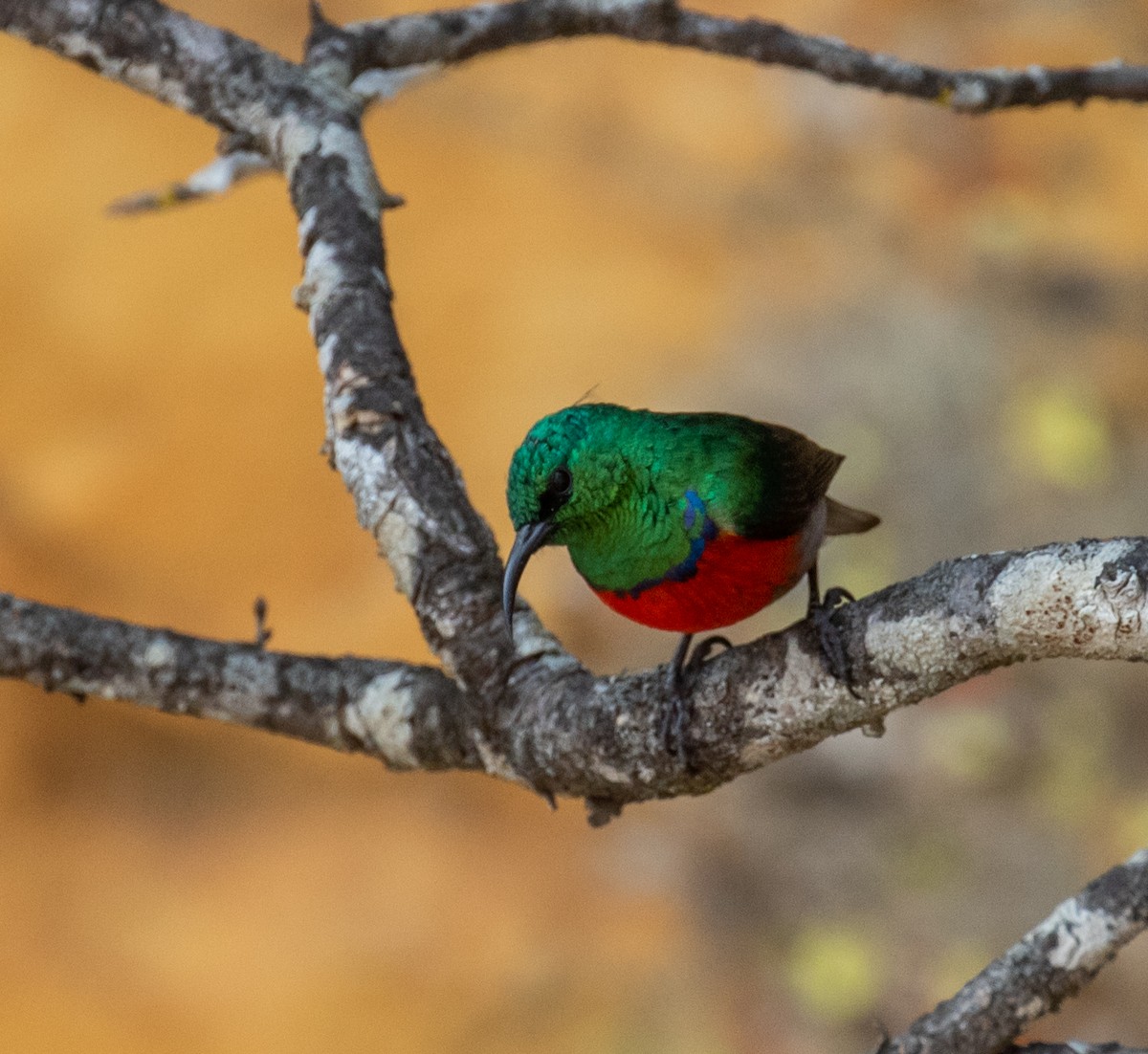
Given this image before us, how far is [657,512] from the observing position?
264 cm

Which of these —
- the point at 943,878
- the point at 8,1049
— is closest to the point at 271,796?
the point at 8,1049

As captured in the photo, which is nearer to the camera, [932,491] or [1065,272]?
[932,491]

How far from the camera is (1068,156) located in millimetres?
10383

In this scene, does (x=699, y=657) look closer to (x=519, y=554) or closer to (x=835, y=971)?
(x=519, y=554)

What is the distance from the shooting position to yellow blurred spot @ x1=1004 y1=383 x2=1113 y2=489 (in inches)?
330

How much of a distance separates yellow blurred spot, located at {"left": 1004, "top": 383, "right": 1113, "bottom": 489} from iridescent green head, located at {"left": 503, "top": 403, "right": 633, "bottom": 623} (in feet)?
21.0

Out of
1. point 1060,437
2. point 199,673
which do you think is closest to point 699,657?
point 199,673

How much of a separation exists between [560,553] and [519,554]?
622cm

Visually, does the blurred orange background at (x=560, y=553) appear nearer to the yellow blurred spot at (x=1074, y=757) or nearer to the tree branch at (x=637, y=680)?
the yellow blurred spot at (x=1074, y=757)

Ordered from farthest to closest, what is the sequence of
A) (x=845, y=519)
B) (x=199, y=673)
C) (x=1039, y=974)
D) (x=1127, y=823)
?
(x=1127, y=823) < (x=845, y=519) < (x=199, y=673) < (x=1039, y=974)

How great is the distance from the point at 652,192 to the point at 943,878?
5.89m

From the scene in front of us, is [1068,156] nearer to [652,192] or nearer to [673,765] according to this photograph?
[652,192]

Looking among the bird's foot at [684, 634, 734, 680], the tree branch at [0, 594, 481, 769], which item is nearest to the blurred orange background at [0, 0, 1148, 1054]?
the bird's foot at [684, 634, 734, 680]

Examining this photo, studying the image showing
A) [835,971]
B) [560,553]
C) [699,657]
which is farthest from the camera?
[560,553]
